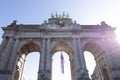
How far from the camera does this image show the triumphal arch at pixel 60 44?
2206cm

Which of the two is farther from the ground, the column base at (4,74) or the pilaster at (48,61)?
the pilaster at (48,61)

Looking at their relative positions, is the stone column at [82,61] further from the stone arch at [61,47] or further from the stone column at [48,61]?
the stone column at [48,61]

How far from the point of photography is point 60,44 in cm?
2625

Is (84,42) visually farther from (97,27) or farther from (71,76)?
(71,76)

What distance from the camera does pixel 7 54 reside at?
22.7 m

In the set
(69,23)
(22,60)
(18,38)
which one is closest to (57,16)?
(69,23)

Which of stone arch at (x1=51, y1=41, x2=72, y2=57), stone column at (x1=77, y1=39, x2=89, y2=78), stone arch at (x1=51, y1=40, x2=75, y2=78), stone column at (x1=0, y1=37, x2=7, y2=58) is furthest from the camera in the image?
stone arch at (x1=51, y1=41, x2=72, y2=57)

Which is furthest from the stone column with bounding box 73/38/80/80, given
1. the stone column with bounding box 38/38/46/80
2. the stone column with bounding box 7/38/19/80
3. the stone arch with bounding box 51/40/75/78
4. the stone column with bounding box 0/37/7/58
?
the stone column with bounding box 0/37/7/58

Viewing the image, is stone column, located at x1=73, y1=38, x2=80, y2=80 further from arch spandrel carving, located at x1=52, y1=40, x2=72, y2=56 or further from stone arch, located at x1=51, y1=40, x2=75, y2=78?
arch spandrel carving, located at x1=52, y1=40, x2=72, y2=56

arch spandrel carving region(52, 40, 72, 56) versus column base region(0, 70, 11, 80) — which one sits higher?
arch spandrel carving region(52, 40, 72, 56)

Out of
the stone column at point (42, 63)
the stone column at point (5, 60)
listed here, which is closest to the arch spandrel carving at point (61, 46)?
the stone column at point (42, 63)

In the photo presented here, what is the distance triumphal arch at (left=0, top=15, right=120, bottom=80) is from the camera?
22062 mm

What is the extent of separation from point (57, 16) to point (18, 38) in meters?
10.7

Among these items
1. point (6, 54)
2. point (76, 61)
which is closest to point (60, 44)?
point (76, 61)
